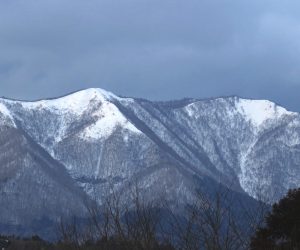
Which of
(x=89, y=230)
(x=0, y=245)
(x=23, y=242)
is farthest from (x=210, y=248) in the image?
(x=23, y=242)

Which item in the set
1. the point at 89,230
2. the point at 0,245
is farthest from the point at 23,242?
the point at 89,230

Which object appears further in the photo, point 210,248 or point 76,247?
point 76,247

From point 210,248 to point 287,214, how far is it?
12.6 ft

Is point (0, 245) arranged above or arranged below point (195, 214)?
above

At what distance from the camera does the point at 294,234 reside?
36.7 meters

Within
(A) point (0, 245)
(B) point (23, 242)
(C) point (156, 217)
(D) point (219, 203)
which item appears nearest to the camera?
(D) point (219, 203)

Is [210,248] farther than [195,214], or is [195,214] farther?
[195,214]

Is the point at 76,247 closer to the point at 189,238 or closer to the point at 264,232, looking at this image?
the point at 189,238

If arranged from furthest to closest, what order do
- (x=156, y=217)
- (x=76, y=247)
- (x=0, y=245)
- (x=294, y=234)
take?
(x=0, y=245), (x=76, y=247), (x=156, y=217), (x=294, y=234)

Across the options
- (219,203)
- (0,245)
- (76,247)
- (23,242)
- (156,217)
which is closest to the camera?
(219,203)

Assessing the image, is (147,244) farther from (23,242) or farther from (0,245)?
(23,242)

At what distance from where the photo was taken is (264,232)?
38375 mm

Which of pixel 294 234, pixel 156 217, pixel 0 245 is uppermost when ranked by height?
pixel 0 245

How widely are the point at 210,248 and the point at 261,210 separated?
153 inches
